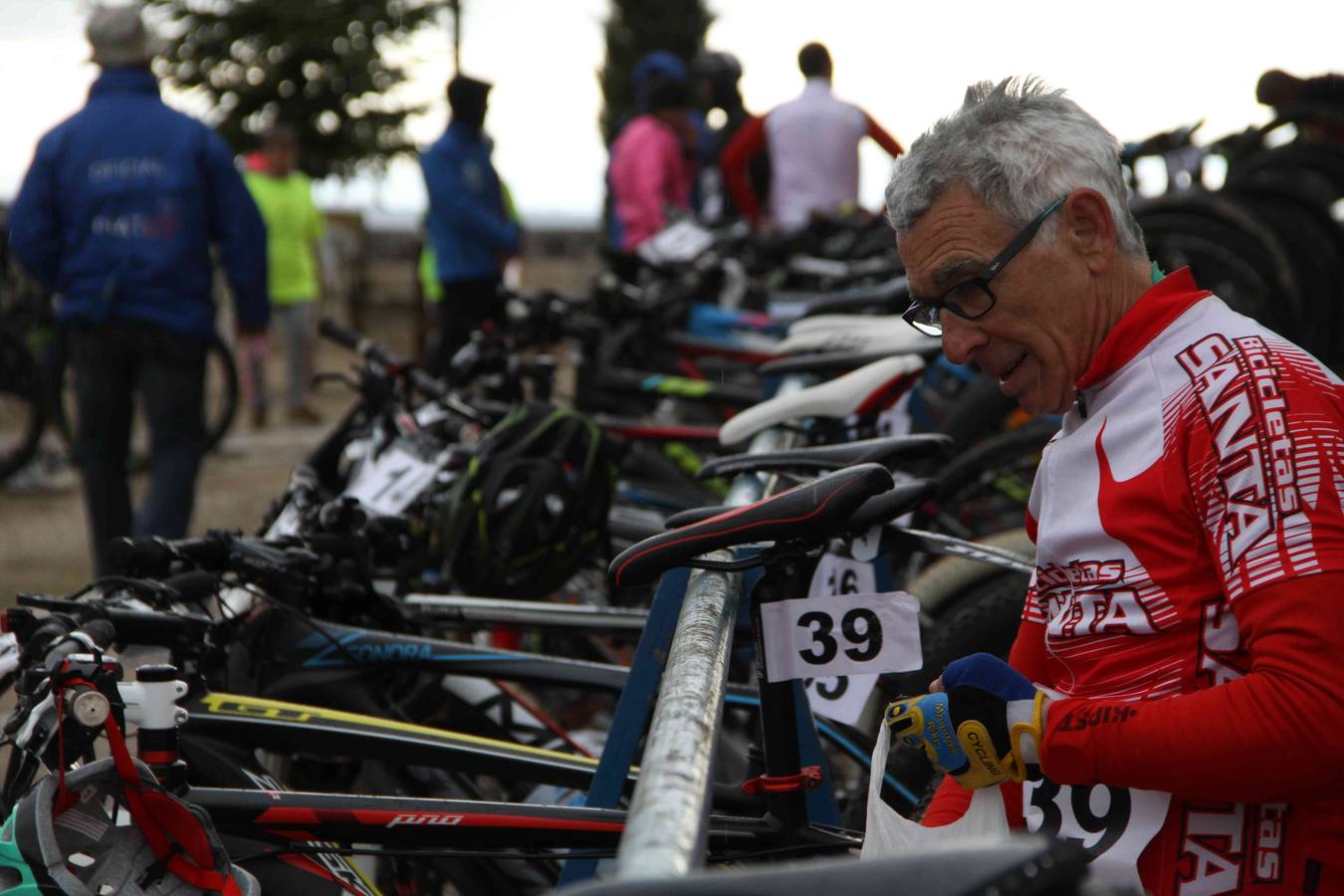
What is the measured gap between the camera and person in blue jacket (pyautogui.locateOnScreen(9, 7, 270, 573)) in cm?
512

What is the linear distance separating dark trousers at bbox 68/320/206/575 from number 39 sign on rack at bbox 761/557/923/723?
3.66 meters

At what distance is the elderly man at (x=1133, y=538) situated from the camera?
147cm

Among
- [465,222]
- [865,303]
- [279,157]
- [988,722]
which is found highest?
[279,157]

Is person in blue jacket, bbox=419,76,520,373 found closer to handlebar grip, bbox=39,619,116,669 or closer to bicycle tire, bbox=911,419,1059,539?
bicycle tire, bbox=911,419,1059,539

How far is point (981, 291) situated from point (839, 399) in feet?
5.02

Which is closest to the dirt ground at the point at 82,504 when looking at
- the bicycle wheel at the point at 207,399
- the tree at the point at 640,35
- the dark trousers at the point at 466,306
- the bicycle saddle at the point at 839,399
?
the bicycle wheel at the point at 207,399

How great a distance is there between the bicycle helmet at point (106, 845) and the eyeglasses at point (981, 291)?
3.81 ft

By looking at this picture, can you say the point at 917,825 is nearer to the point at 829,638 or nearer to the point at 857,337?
the point at 829,638

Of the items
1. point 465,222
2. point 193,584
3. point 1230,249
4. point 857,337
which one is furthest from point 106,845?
point 465,222

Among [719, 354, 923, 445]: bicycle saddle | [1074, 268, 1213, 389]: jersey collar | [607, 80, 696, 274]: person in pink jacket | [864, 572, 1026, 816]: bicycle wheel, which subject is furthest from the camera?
[607, 80, 696, 274]: person in pink jacket

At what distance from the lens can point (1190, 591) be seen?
160 centimetres

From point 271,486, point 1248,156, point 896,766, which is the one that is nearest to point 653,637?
Result: point 896,766

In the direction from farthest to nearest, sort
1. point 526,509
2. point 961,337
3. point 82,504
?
1. point 82,504
2. point 526,509
3. point 961,337

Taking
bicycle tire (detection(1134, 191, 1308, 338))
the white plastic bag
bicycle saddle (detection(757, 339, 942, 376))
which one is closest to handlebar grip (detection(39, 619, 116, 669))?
the white plastic bag
